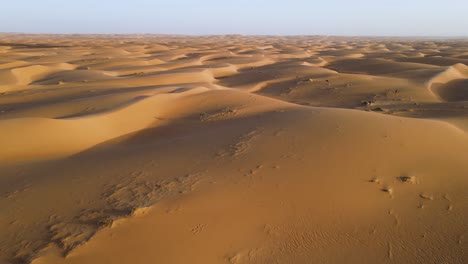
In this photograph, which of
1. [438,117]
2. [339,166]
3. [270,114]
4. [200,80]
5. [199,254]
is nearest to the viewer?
[199,254]

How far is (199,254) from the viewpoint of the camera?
3191mm

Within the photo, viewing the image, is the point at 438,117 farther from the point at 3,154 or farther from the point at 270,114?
the point at 3,154

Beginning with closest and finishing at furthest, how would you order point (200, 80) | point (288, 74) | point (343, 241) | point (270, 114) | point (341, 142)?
point (343, 241), point (341, 142), point (270, 114), point (200, 80), point (288, 74)

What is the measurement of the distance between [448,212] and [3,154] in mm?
6781

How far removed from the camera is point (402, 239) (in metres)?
3.44

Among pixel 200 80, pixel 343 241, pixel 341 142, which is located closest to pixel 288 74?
pixel 200 80

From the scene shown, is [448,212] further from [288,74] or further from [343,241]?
[288,74]

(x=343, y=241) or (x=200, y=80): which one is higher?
(x=343, y=241)

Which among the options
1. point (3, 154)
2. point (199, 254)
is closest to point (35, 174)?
point (3, 154)

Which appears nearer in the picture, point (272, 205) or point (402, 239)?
point (402, 239)

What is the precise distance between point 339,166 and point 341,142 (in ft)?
3.11

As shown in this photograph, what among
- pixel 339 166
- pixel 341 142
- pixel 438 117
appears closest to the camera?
pixel 339 166

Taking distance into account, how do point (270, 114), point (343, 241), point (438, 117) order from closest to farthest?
point (343, 241) < point (270, 114) < point (438, 117)

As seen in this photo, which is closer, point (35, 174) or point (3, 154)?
point (35, 174)
